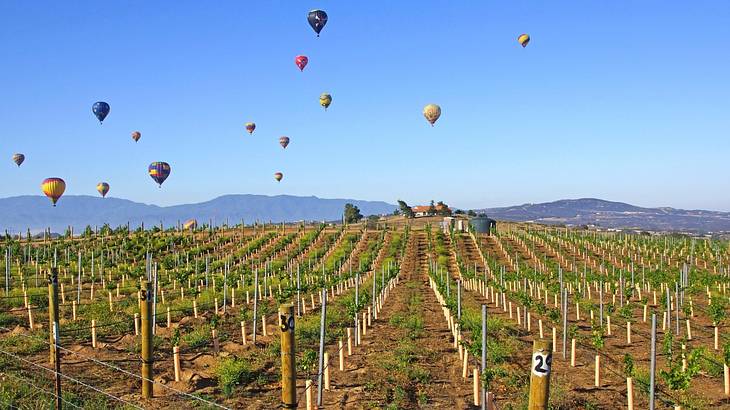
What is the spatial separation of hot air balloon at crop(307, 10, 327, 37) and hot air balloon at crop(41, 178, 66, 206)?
92.3 feet

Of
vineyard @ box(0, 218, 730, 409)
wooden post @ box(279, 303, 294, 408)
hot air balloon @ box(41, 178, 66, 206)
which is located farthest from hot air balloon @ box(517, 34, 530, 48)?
wooden post @ box(279, 303, 294, 408)

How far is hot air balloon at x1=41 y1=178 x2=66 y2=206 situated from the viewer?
191 feet

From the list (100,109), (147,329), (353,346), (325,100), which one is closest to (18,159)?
(100,109)

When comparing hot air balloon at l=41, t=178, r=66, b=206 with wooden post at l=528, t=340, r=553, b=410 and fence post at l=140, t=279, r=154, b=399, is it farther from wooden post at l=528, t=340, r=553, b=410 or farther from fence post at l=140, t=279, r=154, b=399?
wooden post at l=528, t=340, r=553, b=410

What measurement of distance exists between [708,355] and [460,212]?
12014cm

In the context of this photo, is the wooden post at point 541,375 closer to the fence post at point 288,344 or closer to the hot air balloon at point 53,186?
the fence post at point 288,344

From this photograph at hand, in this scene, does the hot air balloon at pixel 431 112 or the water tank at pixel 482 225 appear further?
the water tank at pixel 482 225

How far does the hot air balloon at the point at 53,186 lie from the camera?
191ft

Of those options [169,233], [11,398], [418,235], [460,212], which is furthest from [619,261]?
[460,212]

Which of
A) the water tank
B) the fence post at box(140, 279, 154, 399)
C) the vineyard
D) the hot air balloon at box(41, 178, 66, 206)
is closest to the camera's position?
the fence post at box(140, 279, 154, 399)

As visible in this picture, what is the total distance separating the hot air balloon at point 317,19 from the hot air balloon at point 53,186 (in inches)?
1108

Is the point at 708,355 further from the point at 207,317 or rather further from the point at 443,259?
the point at 443,259

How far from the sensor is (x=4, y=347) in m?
18.1

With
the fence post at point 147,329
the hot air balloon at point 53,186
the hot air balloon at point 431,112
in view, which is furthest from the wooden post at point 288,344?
the hot air balloon at point 431,112
